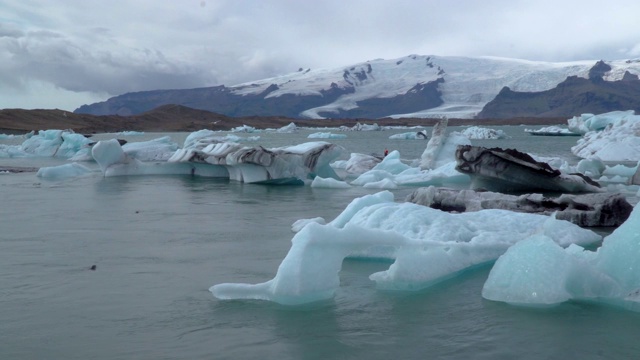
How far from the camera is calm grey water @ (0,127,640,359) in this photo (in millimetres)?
4152

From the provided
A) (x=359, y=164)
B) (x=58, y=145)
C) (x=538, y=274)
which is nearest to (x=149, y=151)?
(x=359, y=164)

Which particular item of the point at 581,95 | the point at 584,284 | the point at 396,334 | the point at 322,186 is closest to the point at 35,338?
the point at 396,334

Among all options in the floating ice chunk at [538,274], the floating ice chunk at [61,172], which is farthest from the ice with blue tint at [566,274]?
the floating ice chunk at [61,172]

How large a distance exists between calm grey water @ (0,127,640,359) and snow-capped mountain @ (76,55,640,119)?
378 ft

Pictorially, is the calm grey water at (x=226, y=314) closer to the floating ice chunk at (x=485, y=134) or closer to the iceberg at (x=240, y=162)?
the iceberg at (x=240, y=162)

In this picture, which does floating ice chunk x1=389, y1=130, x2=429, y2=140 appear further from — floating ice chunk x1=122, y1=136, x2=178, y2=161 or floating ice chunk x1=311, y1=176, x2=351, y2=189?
floating ice chunk x1=311, y1=176, x2=351, y2=189

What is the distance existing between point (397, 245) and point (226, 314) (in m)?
1.53

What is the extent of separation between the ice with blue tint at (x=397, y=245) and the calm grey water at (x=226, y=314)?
4.6 inches

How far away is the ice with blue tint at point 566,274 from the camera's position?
4.97m

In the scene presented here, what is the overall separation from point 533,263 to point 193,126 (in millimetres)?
83950

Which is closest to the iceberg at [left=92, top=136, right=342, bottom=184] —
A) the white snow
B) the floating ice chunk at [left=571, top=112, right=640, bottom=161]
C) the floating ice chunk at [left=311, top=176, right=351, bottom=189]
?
the floating ice chunk at [left=311, top=176, right=351, bottom=189]

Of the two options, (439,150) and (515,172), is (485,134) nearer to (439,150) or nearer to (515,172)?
(439,150)

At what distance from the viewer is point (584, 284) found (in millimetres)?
5105

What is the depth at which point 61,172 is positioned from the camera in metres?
18.3
